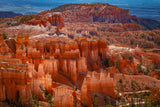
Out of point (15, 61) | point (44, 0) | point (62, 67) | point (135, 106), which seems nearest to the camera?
point (15, 61)

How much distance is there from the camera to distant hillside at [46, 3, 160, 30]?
8038 centimetres

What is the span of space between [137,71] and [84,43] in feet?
26.7

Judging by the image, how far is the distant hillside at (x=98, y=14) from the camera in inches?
3164

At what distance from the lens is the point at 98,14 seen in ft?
276

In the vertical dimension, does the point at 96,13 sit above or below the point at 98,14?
above

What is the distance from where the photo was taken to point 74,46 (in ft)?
86.1

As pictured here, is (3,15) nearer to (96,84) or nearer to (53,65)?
(53,65)

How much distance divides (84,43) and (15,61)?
1507cm

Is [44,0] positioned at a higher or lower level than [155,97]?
higher

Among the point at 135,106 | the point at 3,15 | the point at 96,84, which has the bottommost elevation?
the point at 135,106

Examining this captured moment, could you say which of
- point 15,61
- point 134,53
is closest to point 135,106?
point 15,61

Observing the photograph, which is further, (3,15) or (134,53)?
(3,15)

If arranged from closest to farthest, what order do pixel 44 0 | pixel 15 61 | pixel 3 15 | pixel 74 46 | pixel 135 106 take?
1. pixel 15 61
2. pixel 135 106
3. pixel 74 46
4. pixel 3 15
5. pixel 44 0

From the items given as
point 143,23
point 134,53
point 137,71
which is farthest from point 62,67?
point 143,23
